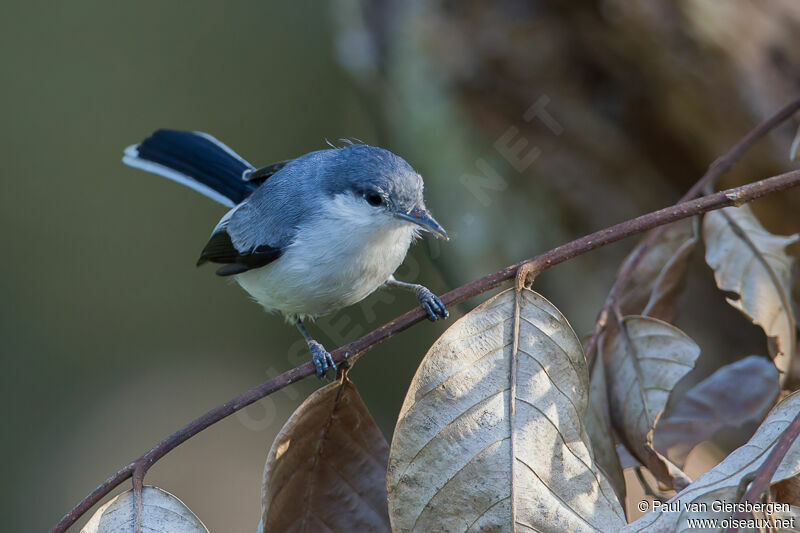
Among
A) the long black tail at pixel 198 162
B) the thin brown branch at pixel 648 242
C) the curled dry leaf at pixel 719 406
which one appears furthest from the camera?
the long black tail at pixel 198 162

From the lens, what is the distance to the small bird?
213 cm

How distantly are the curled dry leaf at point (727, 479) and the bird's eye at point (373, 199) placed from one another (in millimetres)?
1201

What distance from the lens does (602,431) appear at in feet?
5.51

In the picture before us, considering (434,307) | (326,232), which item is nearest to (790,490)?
(434,307)

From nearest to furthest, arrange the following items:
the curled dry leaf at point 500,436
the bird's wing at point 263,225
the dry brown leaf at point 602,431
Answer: the curled dry leaf at point 500,436, the dry brown leaf at point 602,431, the bird's wing at point 263,225

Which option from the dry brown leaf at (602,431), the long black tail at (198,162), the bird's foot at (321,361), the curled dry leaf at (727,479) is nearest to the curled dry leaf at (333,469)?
the bird's foot at (321,361)

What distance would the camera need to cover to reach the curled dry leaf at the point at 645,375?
160 cm

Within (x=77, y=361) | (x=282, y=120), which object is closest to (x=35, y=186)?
(x=77, y=361)

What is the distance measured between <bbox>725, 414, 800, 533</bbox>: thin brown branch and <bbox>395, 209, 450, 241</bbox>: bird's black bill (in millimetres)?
1096

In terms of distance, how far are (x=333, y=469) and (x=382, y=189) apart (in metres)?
0.86

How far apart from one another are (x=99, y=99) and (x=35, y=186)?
84 cm

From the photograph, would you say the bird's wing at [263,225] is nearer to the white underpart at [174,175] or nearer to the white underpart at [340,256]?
the white underpart at [340,256]

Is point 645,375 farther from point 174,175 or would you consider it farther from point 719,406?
point 174,175

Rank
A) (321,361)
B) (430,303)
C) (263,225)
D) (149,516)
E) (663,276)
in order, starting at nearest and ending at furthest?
(149,516), (430,303), (321,361), (663,276), (263,225)
